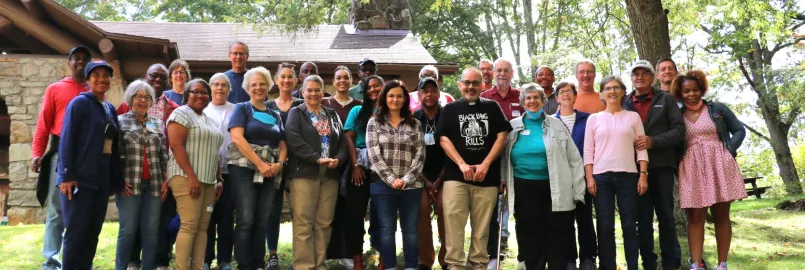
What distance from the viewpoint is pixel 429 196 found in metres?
5.13

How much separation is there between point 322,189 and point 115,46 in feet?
18.3

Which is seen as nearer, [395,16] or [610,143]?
[610,143]

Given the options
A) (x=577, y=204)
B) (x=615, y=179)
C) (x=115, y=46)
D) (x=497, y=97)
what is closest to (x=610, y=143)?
(x=615, y=179)

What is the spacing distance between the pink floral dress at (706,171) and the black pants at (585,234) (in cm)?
73

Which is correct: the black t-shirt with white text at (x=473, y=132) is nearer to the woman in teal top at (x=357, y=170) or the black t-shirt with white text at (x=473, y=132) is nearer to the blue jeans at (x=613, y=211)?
the woman in teal top at (x=357, y=170)

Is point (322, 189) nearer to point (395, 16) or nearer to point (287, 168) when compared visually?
point (287, 168)

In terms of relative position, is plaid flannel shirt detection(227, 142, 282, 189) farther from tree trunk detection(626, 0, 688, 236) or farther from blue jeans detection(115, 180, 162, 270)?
tree trunk detection(626, 0, 688, 236)

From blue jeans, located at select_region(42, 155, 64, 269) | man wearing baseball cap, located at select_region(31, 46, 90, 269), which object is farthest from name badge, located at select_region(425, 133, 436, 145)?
blue jeans, located at select_region(42, 155, 64, 269)

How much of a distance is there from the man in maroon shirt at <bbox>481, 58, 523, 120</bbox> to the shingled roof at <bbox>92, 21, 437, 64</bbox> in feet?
14.9

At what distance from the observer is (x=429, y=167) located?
16.8 feet

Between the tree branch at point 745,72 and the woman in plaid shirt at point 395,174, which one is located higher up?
the tree branch at point 745,72

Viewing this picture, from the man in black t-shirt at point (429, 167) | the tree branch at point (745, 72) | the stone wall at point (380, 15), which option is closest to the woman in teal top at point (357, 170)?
the man in black t-shirt at point (429, 167)

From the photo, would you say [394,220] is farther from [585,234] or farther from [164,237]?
[164,237]

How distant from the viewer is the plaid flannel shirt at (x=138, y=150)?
451 centimetres
